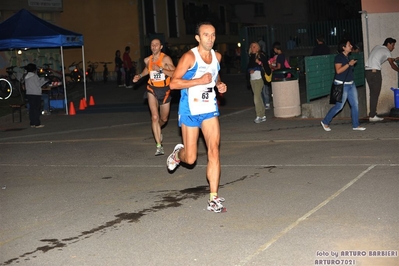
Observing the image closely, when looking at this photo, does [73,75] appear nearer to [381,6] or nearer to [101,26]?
[101,26]

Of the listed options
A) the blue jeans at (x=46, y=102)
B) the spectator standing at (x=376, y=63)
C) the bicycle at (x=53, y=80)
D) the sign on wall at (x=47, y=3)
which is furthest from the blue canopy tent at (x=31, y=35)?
the sign on wall at (x=47, y=3)

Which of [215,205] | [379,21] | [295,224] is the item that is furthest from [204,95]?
[379,21]

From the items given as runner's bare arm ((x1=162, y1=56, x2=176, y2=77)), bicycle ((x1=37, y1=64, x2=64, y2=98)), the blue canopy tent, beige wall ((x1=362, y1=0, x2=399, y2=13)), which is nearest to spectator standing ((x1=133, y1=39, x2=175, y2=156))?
runner's bare arm ((x1=162, y1=56, x2=176, y2=77))

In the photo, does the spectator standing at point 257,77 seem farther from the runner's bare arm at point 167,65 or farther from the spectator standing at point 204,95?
the spectator standing at point 204,95

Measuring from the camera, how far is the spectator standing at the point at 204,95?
311 inches

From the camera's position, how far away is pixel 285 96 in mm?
16906

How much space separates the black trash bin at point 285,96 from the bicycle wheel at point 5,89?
466 inches

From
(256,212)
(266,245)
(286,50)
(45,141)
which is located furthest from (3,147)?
(286,50)

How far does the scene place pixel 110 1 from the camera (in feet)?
127

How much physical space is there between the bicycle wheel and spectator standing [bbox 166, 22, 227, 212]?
18543 mm

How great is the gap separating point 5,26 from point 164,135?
940 centimetres

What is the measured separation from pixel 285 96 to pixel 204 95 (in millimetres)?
9113

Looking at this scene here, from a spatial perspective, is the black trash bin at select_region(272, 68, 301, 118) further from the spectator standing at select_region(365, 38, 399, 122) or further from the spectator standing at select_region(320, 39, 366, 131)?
the spectator standing at select_region(320, 39, 366, 131)

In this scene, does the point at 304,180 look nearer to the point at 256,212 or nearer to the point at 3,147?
the point at 256,212
